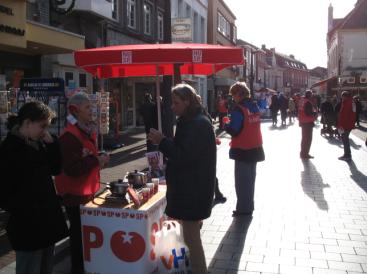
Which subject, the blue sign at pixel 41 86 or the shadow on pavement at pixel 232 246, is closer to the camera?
the shadow on pavement at pixel 232 246

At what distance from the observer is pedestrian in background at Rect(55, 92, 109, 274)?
150 inches

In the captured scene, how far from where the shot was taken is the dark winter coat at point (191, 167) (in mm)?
3629

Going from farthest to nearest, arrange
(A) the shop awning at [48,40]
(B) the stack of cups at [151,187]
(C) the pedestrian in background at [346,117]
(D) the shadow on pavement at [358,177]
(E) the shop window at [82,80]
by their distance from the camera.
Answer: (E) the shop window at [82,80] < (C) the pedestrian in background at [346,117] < (A) the shop awning at [48,40] < (D) the shadow on pavement at [358,177] < (B) the stack of cups at [151,187]

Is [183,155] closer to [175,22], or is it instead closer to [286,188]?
[286,188]

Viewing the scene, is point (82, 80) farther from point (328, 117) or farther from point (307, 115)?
point (328, 117)

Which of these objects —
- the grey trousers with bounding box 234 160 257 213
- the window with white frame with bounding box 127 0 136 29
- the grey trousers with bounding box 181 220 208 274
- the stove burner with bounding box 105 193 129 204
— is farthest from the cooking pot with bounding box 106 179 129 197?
the window with white frame with bounding box 127 0 136 29

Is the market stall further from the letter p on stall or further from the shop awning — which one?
the shop awning

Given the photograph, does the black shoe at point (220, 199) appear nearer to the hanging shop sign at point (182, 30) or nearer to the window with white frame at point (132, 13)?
the hanging shop sign at point (182, 30)

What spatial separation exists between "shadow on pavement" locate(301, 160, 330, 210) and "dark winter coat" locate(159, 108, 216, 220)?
149 inches

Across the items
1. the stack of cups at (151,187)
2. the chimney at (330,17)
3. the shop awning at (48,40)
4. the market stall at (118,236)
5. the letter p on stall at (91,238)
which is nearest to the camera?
the market stall at (118,236)

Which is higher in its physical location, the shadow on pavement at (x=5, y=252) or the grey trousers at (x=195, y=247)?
the grey trousers at (x=195, y=247)

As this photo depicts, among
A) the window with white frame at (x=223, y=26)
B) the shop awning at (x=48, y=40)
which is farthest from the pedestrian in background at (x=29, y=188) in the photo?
the window with white frame at (x=223, y=26)

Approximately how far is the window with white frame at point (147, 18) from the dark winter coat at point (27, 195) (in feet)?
69.1

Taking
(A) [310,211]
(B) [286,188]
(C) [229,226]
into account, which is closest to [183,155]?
(C) [229,226]
